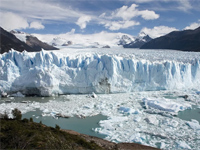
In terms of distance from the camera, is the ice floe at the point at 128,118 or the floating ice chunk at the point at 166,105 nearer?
the ice floe at the point at 128,118

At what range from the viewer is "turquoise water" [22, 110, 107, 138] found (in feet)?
25.9

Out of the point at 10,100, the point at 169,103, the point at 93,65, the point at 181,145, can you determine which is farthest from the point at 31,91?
the point at 181,145

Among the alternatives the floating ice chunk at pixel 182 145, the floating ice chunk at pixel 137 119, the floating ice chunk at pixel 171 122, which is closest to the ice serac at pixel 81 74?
the floating ice chunk at pixel 137 119

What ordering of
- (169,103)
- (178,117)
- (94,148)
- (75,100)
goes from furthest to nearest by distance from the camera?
(75,100), (169,103), (178,117), (94,148)

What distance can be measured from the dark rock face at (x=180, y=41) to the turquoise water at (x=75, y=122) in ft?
113

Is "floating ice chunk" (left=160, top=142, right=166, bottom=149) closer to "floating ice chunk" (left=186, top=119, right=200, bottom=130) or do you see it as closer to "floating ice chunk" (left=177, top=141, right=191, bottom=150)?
"floating ice chunk" (left=177, top=141, right=191, bottom=150)

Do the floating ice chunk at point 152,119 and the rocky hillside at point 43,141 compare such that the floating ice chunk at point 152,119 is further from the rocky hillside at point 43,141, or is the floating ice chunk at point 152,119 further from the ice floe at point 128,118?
the rocky hillside at point 43,141

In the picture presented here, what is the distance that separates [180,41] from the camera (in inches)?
1706

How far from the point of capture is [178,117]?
29.7 feet

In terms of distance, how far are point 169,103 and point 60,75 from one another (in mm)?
7819

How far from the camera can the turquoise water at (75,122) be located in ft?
25.9

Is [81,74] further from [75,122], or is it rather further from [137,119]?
[137,119]

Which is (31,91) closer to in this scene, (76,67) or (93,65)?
(76,67)

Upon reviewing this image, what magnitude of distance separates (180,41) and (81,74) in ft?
121
